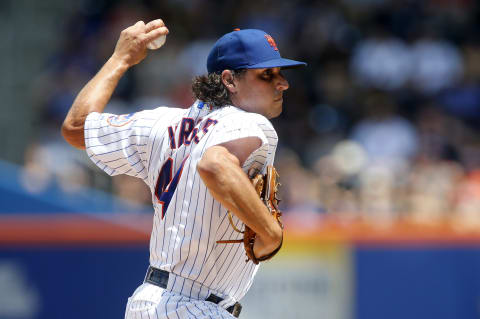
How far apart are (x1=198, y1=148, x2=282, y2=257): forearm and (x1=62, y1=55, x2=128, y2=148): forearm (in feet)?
2.88

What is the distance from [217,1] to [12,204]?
490 centimetres

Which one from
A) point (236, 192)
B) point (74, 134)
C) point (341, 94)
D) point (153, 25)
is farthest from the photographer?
point (341, 94)

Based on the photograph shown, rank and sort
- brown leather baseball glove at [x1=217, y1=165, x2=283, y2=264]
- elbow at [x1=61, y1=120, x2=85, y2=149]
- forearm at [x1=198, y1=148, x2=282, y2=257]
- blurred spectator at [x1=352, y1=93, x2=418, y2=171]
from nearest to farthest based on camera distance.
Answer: forearm at [x1=198, y1=148, x2=282, y2=257]
brown leather baseball glove at [x1=217, y1=165, x2=283, y2=264]
elbow at [x1=61, y1=120, x2=85, y2=149]
blurred spectator at [x1=352, y1=93, x2=418, y2=171]

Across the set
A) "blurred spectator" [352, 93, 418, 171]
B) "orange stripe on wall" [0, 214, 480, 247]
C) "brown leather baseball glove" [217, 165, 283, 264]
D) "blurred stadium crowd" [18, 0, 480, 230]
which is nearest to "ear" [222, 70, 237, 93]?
"brown leather baseball glove" [217, 165, 283, 264]

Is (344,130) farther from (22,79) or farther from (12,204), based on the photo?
(22,79)

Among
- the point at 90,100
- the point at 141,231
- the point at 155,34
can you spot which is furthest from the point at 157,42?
the point at 141,231

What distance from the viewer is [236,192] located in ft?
9.14

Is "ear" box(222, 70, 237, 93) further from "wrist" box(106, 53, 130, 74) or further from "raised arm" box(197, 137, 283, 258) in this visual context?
"wrist" box(106, 53, 130, 74)

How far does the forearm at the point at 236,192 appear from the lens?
9.14 feet

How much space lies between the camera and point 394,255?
700 centimetres

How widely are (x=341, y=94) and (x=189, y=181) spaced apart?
282 inches

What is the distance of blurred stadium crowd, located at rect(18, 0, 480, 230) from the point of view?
7809 mm

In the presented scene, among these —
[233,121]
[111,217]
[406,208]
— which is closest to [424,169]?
[406,208]

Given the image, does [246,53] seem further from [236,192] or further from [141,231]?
[141,231]
